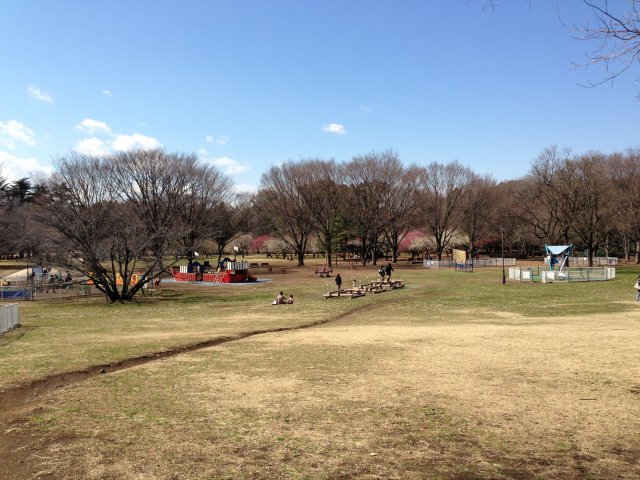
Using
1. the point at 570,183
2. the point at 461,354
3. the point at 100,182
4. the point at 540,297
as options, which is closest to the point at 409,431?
the point at 461,354

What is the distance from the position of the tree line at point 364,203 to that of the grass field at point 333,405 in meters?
31.7

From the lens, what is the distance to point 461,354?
14.2 meters

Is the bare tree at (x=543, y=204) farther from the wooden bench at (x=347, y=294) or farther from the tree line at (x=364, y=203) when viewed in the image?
the wooden bench at (x=347, y=294)

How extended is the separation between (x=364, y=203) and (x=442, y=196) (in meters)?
15.4

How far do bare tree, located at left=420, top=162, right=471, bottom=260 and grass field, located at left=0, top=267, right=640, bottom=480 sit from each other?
210 feet

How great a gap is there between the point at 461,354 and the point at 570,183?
65.5 meters

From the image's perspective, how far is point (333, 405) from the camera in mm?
9312

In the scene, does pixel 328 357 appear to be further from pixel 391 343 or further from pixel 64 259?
pixel 64 259

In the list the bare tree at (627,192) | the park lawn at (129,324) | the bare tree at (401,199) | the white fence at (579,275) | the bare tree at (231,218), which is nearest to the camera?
the park lawn at (129,324)

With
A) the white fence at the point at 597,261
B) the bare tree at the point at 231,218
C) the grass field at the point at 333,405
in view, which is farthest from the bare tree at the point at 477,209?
the grass field at the point at 333,405

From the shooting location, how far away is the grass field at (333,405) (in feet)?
22.0

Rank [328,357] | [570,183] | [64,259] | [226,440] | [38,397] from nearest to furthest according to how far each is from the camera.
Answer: [226,440]
[38,397]
[328,357]
[64,259]
[570,183]

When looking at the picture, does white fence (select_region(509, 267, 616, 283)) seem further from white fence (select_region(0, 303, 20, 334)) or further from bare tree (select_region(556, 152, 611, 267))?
white fence (select_region(0, 303, 20, 334))

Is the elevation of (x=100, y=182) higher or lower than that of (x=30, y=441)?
higher
